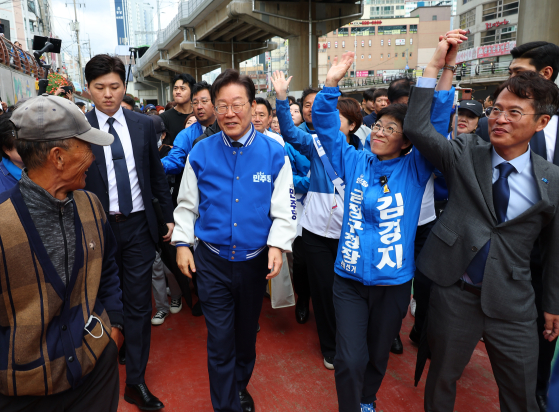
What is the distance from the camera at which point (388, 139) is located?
2.52 meters

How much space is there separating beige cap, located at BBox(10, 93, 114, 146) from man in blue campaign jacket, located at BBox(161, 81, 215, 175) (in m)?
2.10

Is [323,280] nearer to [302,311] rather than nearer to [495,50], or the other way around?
[302,311]

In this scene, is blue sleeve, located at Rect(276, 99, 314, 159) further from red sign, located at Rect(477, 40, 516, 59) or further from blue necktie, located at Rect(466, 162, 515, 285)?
red sign, located at Rect(477, 40, 516, 59)

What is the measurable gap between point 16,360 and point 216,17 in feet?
86.8

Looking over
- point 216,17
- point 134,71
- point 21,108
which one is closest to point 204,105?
point 21,108

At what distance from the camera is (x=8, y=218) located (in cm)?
147

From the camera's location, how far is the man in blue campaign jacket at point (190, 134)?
373cm

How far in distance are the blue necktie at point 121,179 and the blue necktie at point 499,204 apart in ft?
7.12

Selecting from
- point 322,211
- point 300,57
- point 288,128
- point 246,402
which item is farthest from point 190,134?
point 300,57

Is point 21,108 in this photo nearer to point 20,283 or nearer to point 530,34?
point 20,283

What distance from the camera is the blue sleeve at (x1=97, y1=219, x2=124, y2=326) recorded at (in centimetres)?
191

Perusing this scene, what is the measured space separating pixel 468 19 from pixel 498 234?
62560 mm

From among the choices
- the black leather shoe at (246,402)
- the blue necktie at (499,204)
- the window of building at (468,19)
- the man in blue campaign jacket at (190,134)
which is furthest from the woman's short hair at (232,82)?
the window of building at (468,19)

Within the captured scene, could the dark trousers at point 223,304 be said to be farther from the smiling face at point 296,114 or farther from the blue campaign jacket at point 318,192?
the smiling face at point 296,114
